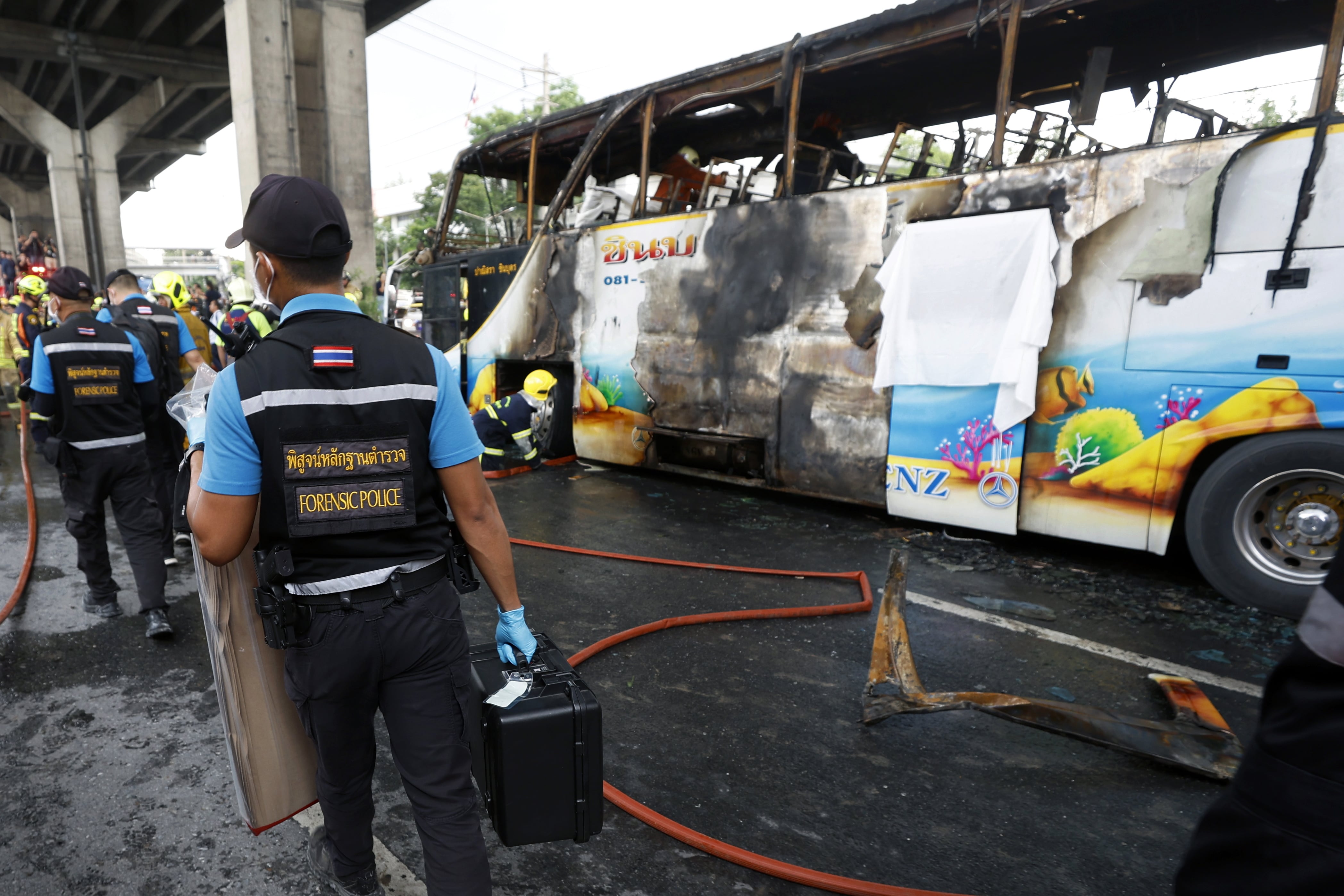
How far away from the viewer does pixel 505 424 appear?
23.7 feet

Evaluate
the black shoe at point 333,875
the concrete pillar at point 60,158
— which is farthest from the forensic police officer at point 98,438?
the concrete pillar at point 60,158

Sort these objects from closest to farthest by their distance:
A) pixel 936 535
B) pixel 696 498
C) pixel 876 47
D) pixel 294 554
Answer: pixel 294 554, pixel 876 47, pixel 936 535, pixel 696 498

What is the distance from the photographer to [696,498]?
679 cm

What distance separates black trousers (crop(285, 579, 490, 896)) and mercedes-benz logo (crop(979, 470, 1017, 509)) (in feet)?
13.6

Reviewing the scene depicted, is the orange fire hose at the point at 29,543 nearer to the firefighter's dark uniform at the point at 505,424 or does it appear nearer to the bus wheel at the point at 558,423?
the firefighter's dark uniform at the point at 505,424

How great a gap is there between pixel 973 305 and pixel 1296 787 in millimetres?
4501

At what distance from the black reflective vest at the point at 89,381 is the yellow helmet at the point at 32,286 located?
8395 millimetres

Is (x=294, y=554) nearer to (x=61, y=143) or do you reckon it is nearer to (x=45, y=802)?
(x=45, y=802)

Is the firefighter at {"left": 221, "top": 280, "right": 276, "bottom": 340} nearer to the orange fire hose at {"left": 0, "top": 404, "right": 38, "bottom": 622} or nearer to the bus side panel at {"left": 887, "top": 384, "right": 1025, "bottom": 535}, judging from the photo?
the orange fire hose at {"left": 0, "top": 404, "right": 38, "bottom": 622}

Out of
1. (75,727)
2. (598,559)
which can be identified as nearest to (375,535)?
(75,727)

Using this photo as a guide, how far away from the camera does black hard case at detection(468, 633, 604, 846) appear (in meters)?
1.67

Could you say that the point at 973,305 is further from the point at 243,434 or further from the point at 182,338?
the point at 182,338

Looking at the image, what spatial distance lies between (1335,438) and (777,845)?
3.66 metres

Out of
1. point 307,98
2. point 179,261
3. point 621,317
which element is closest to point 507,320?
point 621,317
